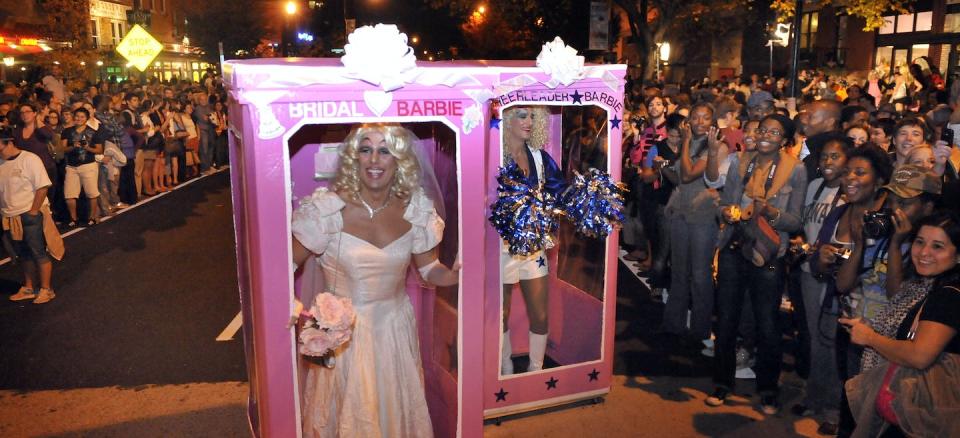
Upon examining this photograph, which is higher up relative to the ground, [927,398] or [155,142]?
[155,142]

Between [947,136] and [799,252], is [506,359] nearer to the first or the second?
[799,252]

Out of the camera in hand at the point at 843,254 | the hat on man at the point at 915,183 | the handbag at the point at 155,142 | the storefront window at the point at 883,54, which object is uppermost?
the storefront window at the point at 883,54

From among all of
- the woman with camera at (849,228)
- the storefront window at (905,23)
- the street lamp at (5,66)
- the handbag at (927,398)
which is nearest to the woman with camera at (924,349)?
the handbag at (927,398)

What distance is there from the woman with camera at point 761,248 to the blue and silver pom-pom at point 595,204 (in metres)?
0.85

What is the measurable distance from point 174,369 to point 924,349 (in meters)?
4.98

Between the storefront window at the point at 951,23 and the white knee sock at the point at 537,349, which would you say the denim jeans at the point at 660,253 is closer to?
the white knee sock at the point at 537,349

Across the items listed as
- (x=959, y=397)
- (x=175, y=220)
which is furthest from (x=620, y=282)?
(x=175, y=220)

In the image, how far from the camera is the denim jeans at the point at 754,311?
197 inches

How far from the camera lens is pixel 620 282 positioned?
8.44 meters

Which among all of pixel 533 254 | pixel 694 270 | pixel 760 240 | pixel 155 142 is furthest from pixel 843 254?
pixel 155 142

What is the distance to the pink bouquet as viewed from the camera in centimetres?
341

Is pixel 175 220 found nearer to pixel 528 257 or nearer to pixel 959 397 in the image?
pixel 528 257

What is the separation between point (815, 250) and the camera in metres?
4.59

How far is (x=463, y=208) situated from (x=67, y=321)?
198 inches
